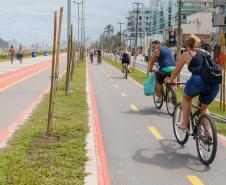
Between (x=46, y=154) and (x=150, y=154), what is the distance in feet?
5.45

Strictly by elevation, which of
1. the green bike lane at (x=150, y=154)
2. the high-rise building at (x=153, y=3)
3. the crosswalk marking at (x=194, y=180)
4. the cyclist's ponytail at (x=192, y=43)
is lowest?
the crosswalk marking at (x=194, y=180)

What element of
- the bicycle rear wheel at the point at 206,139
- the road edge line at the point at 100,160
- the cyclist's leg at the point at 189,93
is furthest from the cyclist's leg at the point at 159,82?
the bicycle rear wheel at the point at 206,139

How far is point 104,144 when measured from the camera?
8727 mm

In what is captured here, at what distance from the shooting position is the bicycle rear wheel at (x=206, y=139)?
22.7 ft

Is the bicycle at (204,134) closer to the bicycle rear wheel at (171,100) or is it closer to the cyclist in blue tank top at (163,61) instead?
the bicycle rear wheel at (171,100)

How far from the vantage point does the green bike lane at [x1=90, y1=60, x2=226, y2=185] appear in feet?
21.5

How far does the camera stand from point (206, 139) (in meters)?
7.19

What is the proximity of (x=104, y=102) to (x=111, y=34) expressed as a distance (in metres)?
120

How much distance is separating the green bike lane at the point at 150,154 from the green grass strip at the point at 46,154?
499 millimetres

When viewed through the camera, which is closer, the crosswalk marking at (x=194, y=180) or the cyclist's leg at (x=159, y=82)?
the crosswalk marking at (x=194, y=180)

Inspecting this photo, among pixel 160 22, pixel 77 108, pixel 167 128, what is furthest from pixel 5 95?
pixel 160 22

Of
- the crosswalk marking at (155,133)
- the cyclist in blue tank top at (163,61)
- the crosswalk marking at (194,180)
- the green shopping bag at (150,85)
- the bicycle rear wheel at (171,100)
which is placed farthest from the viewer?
the green shopping bag at (150,85)

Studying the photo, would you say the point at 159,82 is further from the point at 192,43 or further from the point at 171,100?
the point at 192,43

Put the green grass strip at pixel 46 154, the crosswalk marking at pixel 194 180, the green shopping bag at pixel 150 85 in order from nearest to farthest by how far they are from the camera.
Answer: the green grass strip at pixel 46 154
the crosswalk marking at pixel 194 180
the green shopping bag at pixel 150 85
